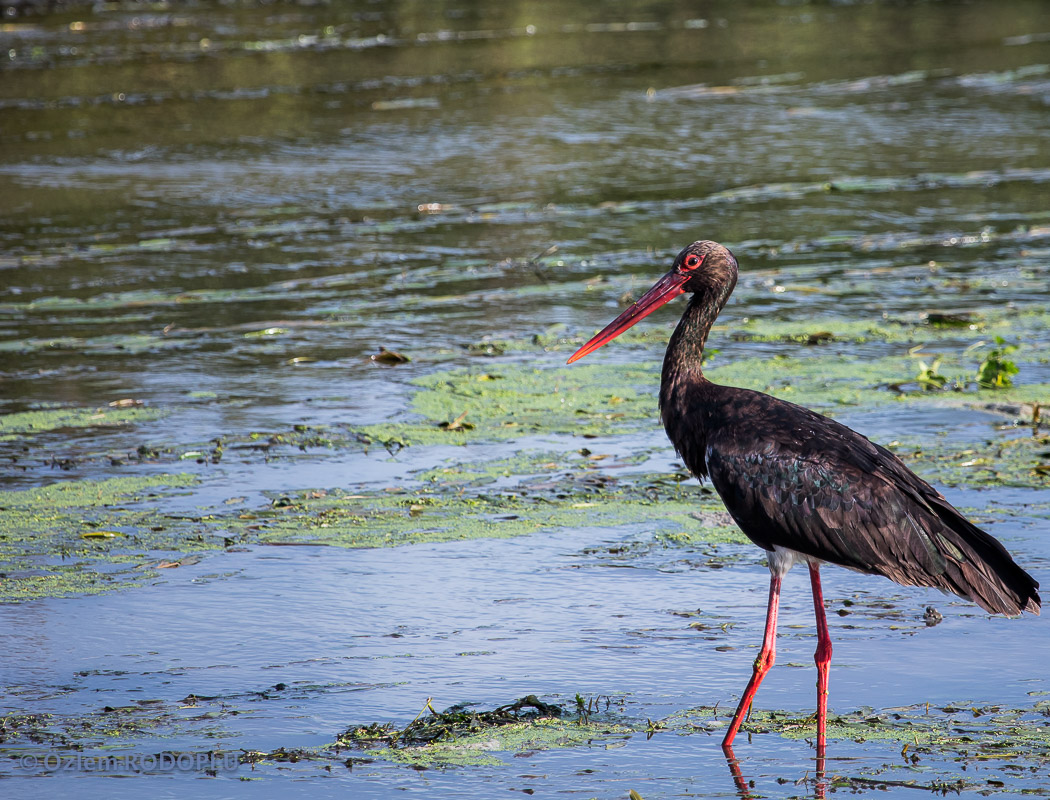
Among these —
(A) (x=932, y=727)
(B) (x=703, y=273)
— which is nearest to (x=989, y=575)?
(A) (x=932, y=727)

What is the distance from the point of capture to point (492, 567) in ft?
18.6

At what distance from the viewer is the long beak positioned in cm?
540

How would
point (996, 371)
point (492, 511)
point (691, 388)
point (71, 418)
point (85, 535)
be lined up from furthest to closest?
point (996, 371) < point (71, 418) < point (492, 511) < point (85, 535) < point (691, 388)

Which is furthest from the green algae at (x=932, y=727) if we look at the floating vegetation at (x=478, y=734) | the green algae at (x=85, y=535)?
the green algae at (x=85, y=535)

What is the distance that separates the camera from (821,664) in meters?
4.48

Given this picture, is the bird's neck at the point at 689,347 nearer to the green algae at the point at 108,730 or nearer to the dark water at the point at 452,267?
the dark water at the point at 452,267

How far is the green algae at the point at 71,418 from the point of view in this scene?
289 inches

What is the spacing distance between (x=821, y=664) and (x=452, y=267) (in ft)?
20.6

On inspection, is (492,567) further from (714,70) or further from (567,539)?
(714,70)

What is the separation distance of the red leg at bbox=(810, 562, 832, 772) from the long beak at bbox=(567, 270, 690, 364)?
1247mm

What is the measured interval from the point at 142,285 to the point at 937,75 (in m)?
10.9

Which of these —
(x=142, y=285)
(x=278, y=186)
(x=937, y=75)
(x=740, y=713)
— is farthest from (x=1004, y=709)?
(x=937, y=75)

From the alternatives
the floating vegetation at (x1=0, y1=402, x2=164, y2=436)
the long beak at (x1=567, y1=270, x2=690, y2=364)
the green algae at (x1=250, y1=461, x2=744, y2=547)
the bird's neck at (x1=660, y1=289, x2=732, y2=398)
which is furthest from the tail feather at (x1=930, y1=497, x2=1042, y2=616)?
the floating vegetation at (x1=0, y1=402, x2=164, y2=436)

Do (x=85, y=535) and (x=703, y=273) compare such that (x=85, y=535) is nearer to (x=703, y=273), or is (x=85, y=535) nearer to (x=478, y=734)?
(x=478, y=734)
